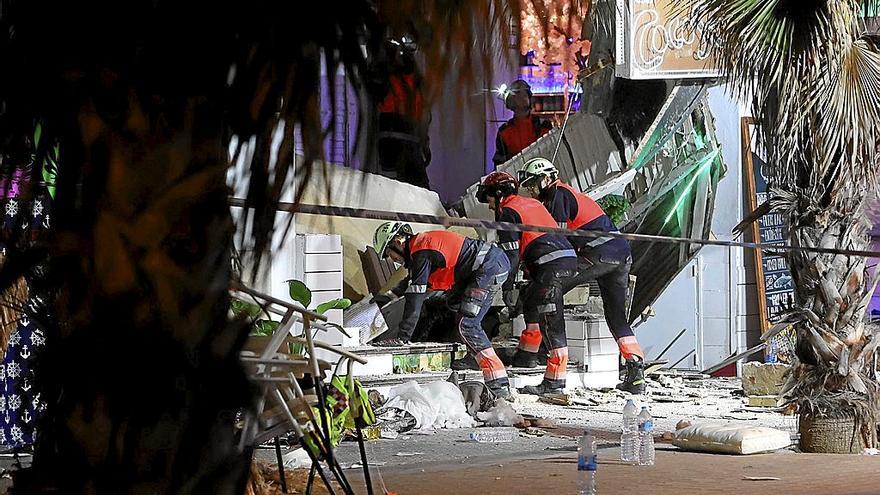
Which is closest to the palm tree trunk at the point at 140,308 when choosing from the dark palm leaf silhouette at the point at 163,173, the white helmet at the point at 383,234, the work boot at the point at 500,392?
the dark palm leaf silhouette at the point at 163,173

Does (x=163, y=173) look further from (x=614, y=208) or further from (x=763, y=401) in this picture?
(x=614, y=208)

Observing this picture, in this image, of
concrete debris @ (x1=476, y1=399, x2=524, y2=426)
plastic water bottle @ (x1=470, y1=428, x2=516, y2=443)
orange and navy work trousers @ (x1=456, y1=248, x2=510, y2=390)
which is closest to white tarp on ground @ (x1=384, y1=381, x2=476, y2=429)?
concrete debris @ (x1=476, y1=399, x2=524, y2=426)

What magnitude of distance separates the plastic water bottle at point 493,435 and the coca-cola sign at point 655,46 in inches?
197

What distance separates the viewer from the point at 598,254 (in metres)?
13.9

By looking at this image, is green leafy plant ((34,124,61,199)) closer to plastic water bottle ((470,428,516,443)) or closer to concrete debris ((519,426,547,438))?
plastic water bottle ((470,428,516,443))

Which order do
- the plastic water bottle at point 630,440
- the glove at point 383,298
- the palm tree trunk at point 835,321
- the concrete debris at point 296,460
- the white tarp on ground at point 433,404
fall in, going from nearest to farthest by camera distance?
the concrete debris at point 296,460 < the plastic water bottle at point 630,440 < the palm tree trunk at point 835,321 < the white tarp on ground at point 433,404 < the glove at point 383,298

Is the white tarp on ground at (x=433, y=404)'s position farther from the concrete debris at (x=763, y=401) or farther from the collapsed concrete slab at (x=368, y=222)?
the concrete debris at (x=763, y=401)

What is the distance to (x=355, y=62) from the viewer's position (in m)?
2.83

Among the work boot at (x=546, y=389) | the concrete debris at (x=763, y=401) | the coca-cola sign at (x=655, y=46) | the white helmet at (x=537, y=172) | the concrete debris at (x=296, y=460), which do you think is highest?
the coca-cola sign at (x=655, y=46)

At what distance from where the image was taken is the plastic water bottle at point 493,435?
1033cm

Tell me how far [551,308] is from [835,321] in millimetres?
4169

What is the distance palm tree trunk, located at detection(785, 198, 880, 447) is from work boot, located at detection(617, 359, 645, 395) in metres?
4.19

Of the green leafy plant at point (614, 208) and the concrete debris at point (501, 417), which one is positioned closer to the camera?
the concrete debris at point (501, 417)

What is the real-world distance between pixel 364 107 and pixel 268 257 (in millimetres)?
383
